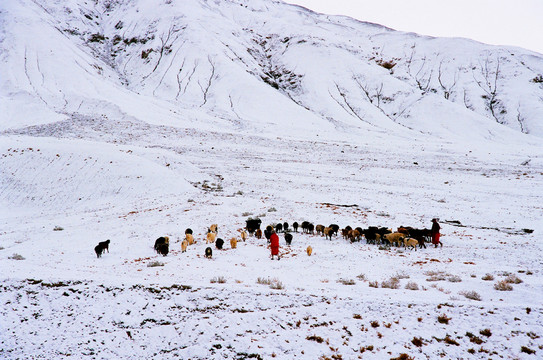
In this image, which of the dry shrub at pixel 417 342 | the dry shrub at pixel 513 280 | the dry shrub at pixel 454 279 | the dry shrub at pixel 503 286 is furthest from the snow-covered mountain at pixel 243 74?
the dry shrub at pixel 417 342

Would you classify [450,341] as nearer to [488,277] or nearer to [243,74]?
[488,277]

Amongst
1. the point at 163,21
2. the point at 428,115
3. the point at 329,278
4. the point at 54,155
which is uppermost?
the point at 163,21

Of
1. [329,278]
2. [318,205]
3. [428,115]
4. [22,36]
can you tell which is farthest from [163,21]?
[329,278]

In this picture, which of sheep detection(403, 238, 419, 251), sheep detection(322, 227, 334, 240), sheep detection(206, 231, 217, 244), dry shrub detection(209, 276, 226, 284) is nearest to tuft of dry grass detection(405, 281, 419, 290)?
dry shrub detection(209, 276, 226, 284)

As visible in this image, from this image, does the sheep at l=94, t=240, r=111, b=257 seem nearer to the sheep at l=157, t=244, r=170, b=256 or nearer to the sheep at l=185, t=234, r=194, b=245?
the sheep at l=157, t=244, r=170, b=256

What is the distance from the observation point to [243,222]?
20.8 metres

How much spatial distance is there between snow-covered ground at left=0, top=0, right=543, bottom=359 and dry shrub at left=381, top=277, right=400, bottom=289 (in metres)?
0.12

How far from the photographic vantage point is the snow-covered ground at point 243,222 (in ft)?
25.0

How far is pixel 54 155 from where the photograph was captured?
1265 inches

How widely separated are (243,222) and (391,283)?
482 inches

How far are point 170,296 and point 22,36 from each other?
111 m

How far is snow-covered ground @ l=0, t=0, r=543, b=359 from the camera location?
300 inches

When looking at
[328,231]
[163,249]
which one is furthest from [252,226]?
[163,249]

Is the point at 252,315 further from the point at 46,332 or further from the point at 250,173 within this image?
the point at 250,173
